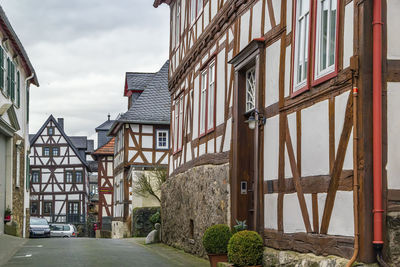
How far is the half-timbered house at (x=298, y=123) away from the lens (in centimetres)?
814

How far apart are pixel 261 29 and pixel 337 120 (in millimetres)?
4306

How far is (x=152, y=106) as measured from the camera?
3934cm

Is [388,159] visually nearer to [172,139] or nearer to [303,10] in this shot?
[303,10]

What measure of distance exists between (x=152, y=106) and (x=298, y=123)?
2935 cm

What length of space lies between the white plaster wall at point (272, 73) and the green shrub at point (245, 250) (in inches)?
92.6

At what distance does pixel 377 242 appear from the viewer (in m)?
7.91

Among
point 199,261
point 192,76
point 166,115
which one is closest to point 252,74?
point 199,261

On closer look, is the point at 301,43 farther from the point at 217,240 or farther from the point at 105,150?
the point at 105,150

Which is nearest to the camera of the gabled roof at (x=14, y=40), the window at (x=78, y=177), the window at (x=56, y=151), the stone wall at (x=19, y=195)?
the gabled roof at (x=14, y=40)

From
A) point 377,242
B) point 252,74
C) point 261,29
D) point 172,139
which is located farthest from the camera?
point 172,139

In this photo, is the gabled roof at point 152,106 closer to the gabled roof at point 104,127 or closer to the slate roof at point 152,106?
the slate roof at point 152,106

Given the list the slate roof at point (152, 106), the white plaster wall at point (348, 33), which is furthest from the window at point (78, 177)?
the white plaster wall at point (348, 33)

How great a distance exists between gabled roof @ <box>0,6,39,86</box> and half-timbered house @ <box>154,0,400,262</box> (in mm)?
8014

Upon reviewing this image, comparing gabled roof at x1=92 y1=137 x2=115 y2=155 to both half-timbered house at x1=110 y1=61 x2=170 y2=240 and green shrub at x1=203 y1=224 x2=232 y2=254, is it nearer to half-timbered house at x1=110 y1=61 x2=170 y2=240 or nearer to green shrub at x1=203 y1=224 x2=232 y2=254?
half-timbered house at x1=110 y1=61 x2=170 y2=240
